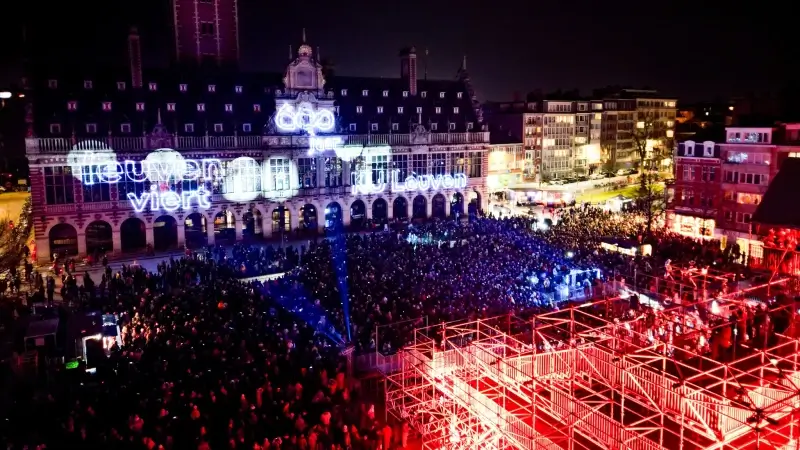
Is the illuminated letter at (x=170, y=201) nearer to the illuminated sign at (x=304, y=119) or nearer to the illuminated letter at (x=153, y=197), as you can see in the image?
the illuminated letter at (x=153, y=197)

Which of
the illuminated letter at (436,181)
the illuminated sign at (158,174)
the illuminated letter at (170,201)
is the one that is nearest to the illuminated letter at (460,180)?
the illuminated letter at (436,181)

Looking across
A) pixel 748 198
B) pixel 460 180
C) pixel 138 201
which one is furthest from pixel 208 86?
pixel 748 198

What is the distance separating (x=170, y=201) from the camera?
139 ft

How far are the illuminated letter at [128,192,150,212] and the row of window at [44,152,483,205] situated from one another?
31 centimetres

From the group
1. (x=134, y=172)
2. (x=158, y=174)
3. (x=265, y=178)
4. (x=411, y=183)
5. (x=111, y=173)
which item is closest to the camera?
(x=111, y=173)

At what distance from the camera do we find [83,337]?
21734 mm

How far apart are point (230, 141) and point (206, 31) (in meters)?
10.4

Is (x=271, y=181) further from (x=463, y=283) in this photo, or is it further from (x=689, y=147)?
(x=689, y=147)

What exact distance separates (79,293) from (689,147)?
134 ft

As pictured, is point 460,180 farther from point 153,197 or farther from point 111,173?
point 111,173

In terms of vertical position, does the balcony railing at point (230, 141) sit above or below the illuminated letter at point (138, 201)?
above

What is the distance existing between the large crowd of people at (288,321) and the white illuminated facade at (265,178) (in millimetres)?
5383

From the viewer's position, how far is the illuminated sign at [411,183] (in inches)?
1972

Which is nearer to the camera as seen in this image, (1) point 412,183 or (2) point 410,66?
(1) point 412,183
